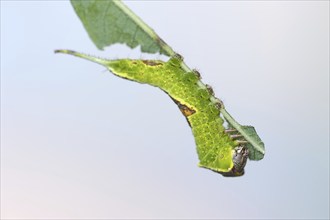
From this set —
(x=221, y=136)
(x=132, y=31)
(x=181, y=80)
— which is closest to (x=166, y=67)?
(x=181, y=80)

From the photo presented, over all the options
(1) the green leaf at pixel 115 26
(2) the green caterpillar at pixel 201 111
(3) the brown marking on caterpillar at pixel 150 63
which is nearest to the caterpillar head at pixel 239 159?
(2) the green caterpillar at pixel 201 111

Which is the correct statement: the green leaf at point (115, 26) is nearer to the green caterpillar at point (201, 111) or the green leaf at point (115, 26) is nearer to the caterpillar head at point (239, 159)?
the green caterpillar at point (201, 111)

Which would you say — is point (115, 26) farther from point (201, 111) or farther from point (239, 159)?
point (239, 159)

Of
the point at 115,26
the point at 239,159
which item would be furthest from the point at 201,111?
the point at 115,26

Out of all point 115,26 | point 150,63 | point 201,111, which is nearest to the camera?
point 115,26

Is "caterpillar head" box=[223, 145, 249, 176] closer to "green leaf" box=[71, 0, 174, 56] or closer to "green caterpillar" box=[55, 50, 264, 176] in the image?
"green caterpillar" box=[55, 50, 264, 176]

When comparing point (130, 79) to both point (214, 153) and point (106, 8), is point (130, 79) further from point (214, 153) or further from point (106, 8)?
point (106, 8)
